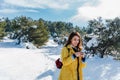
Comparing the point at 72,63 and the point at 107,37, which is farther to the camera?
the point at 107,37

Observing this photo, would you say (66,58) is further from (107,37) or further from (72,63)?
(107,37)

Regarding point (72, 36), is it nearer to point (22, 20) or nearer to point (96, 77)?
point (96, 77)

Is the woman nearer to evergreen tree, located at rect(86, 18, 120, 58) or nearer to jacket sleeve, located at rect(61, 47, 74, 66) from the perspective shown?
jacket sleeve, located at rect(61, 47, 74, 66)

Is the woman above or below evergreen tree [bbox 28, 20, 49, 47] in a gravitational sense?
above

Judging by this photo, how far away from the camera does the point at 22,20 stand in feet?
210

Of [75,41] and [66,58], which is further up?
[75,41]

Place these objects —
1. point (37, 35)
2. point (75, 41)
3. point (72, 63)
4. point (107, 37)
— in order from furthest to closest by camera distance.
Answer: point (37, 35) < point (107, 37) < point (75, 41) < point (72, 63)

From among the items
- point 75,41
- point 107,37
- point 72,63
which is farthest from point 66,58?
point 107,37

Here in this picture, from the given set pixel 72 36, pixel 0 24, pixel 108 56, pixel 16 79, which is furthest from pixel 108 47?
pixel 0 24

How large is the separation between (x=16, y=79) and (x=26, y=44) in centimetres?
4419

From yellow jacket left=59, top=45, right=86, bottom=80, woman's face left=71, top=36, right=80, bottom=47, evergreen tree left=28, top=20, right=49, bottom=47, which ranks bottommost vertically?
evergreen tree left=28, top=20, right=49, bottom=47

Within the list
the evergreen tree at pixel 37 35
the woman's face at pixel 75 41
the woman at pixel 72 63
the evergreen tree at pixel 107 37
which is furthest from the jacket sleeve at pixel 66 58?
the evergreen tree at pixel 37 35

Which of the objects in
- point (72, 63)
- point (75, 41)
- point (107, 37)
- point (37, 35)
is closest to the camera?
point (72, 63)

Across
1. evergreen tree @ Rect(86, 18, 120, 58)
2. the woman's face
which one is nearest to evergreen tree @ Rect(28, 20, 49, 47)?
evergreen tree @ Rect(86, 18, 120, 58)
